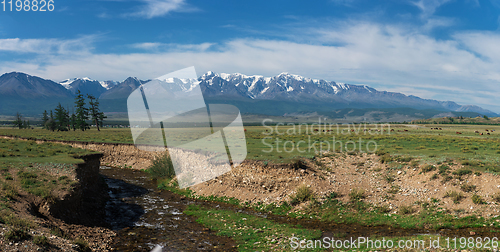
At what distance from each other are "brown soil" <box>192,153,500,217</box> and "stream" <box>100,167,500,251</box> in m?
2.45

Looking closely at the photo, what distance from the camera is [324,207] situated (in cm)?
2136

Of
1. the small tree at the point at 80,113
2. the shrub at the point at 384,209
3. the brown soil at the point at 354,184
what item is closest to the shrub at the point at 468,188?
the brown soil at the point at 354,184

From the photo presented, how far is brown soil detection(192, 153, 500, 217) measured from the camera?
1983 centimetres

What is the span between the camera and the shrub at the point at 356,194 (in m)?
21.9

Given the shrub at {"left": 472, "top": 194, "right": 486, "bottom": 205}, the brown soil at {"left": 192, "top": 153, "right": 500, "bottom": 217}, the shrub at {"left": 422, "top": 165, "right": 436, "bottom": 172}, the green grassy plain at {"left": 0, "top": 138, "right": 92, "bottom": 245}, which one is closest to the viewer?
the green grassy plain at {"left": 0, "top": 138, "right": 92, "bottom": 245}

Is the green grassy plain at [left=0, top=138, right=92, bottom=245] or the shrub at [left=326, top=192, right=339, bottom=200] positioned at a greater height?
the green grassy plain at [left=0, top=138, right=92, bottom=245]

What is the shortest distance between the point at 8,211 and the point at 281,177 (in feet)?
65.1

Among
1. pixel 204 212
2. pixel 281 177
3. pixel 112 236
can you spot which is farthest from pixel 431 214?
pixel 112 236

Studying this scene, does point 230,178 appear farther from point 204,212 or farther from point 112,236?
point 112,236

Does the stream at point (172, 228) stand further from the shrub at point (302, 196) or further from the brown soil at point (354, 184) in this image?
the brown soil at point (354, 184)

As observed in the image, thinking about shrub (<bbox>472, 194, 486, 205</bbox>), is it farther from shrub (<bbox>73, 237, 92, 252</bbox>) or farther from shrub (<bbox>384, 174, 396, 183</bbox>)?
shrub (<bbox>73, 237, 92, 252</bbox>)

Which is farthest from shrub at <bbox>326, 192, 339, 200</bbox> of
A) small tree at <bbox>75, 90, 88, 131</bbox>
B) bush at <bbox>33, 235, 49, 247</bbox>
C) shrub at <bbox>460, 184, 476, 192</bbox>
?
small tree at <bbox>75, 90, 88, 131</bbox>

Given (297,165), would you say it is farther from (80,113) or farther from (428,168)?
(80,113)

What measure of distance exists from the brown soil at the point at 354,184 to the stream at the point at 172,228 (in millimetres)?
2452
